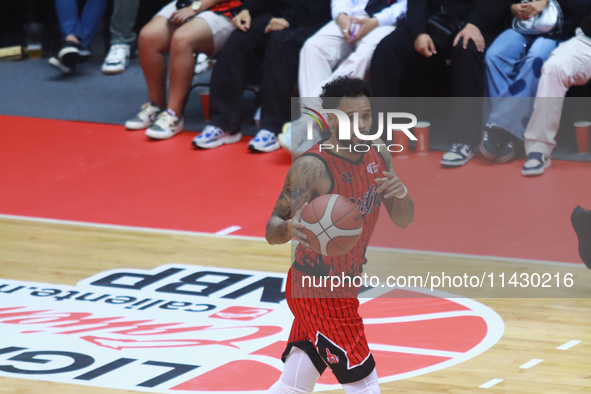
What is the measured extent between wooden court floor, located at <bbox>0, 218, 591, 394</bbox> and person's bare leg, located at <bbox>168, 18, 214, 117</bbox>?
217cm

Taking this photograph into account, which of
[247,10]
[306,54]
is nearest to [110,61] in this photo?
[247,10]

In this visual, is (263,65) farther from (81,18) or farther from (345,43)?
(81,18)

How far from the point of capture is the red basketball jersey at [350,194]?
128 inches

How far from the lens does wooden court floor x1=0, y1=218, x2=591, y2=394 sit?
3.98 meters

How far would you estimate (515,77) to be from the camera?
7000mm

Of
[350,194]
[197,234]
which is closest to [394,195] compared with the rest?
[350,194]

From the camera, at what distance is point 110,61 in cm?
977

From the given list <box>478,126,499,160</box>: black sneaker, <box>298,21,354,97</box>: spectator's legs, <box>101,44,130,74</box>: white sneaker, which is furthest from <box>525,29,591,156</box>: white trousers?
<box>101,44,130,74</box>: white sneaker

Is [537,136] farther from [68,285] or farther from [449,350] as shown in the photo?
[68,285]

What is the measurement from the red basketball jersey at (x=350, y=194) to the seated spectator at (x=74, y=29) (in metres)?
6.75

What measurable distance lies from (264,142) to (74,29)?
316 cm

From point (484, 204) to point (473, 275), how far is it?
90 cm

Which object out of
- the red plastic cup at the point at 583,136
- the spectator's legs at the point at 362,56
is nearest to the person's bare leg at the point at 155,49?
the spectator's legs at the point at 362,56

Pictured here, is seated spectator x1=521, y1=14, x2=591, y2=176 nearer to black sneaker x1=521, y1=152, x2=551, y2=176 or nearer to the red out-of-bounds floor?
black sneaker x1=521, y1=152, x2=551, y2=176
